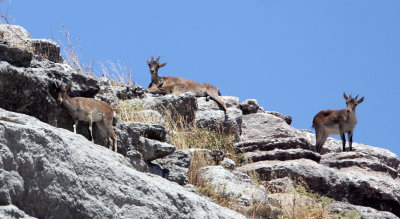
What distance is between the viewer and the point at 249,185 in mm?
13062

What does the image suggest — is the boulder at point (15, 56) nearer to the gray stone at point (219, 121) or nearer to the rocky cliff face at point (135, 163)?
the rocky cliff face at point (135, 163)

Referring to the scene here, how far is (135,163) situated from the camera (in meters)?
10.8

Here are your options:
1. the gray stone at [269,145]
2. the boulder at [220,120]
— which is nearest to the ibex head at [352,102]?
the boulder at [220,120]

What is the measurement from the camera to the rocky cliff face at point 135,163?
7379 mm

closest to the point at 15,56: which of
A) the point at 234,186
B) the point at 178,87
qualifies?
the point at 234,186

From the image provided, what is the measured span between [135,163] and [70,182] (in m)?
3.30

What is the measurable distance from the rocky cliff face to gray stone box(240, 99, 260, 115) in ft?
0.10

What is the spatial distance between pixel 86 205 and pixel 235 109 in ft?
41.5

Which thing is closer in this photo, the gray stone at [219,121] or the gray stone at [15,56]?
the gray stone at [15,56]

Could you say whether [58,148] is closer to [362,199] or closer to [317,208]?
[317,208]

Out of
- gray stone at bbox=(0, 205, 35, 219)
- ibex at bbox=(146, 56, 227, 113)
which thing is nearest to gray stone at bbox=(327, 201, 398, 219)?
ibex at bbox=(146, 56, 227, 113)

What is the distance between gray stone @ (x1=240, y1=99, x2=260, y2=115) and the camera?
21703mm

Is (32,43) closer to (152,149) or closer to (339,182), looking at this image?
(152,149)

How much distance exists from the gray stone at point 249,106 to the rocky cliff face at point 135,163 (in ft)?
0.10
